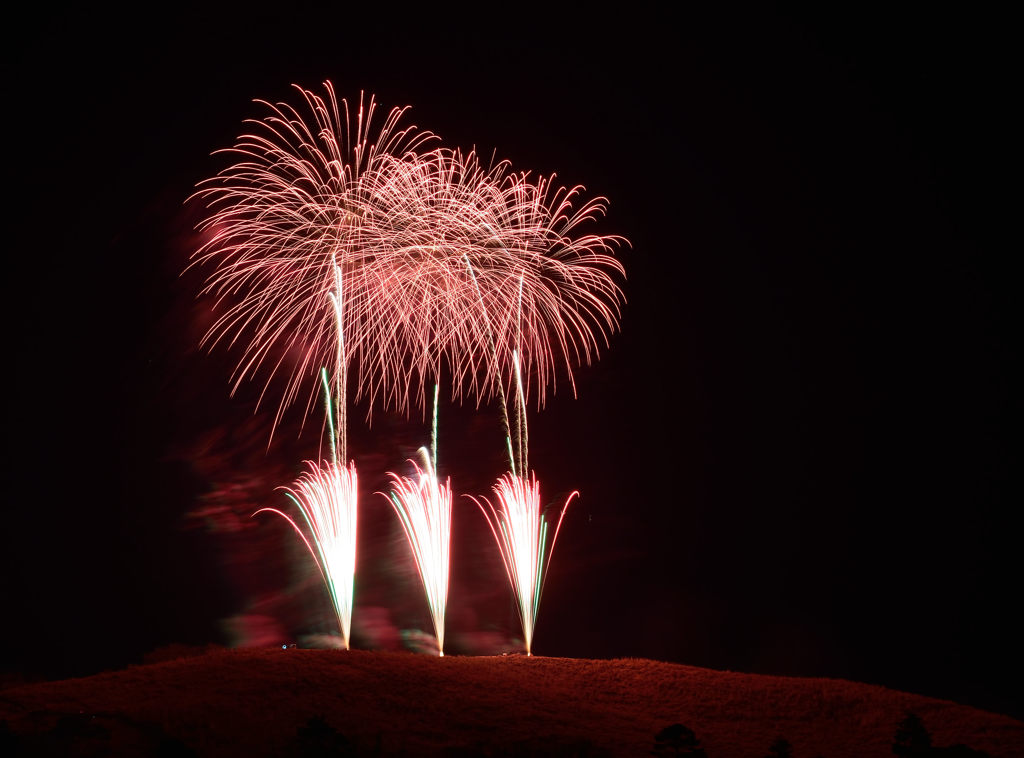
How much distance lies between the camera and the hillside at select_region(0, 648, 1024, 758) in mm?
12930

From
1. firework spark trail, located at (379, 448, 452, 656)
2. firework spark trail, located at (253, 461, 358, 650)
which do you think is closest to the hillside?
firework spark trail, located at (379, 448, 452, 656)

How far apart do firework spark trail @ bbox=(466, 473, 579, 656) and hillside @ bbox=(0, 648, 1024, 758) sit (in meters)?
2.29

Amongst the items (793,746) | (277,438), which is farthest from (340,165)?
(793,746)

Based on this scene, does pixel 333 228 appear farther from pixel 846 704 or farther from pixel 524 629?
pixel 846 704

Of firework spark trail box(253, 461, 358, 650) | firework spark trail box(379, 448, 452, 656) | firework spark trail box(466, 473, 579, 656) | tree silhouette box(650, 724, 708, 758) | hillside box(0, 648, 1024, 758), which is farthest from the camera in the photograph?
firework spark trail box(466, 473, 579, 656)

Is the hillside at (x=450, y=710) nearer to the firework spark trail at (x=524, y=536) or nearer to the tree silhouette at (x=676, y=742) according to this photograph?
the tree silhouette at (x=676, y=742)

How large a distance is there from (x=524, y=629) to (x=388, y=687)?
24.0ft

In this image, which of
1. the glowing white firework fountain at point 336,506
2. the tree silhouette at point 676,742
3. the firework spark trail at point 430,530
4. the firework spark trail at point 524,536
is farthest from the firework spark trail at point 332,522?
the tree silhouette at point 676,742

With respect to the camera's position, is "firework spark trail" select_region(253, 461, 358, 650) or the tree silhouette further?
"firework spark trail" select_region(253, 461, 358, 650)

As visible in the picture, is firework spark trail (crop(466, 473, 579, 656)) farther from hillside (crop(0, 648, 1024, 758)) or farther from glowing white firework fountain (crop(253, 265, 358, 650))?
glowing white firework fountain (crop(253, 265, 358, 650))

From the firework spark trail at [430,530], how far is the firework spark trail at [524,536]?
160 cm

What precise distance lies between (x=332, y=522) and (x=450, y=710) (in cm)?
657

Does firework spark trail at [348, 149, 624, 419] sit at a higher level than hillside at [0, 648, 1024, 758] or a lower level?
higher

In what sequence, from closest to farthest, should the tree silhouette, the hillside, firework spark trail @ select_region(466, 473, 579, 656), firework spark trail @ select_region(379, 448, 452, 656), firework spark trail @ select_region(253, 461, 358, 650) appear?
the hillside → the tree silhouette → firework spark trail @ select_region(253, 461, 358, 650) → firework spark trail @ select_region(379, 448, 452, 656) → firework spark trail @ select_region(466, 473, 579, 656)
